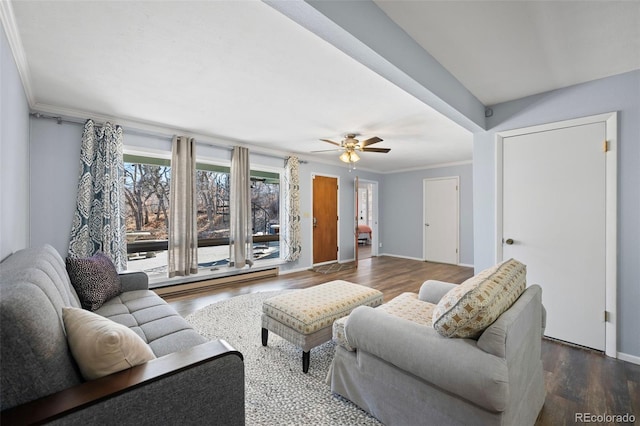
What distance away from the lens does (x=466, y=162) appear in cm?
589

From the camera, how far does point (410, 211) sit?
684 cm

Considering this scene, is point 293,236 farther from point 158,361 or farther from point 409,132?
point 158,361

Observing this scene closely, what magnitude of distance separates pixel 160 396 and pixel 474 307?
1212 millimetres

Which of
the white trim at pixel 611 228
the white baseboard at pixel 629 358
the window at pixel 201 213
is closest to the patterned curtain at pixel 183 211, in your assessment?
the window at pixel 201 213

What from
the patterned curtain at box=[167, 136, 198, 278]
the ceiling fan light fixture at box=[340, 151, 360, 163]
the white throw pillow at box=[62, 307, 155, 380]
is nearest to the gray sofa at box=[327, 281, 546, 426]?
the white throw pillow at box=[62, 307, 155, 380]

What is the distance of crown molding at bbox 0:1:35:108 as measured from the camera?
151cm

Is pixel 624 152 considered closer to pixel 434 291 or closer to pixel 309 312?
pixel 434 291

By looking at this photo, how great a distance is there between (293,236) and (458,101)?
140 inches

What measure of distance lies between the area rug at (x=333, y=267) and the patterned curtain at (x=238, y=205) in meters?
1.62

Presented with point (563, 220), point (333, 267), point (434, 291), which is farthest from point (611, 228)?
point (333, 267)

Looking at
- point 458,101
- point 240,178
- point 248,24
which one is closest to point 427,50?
point 458,101

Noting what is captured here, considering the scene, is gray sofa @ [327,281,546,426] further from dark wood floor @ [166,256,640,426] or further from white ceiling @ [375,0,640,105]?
white ceiling @ [375,0,640,105]

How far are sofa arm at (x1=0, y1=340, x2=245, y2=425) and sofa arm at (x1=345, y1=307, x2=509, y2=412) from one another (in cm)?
70

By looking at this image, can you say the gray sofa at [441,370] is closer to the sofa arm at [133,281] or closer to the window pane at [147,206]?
the sofa arm at [133,281]
